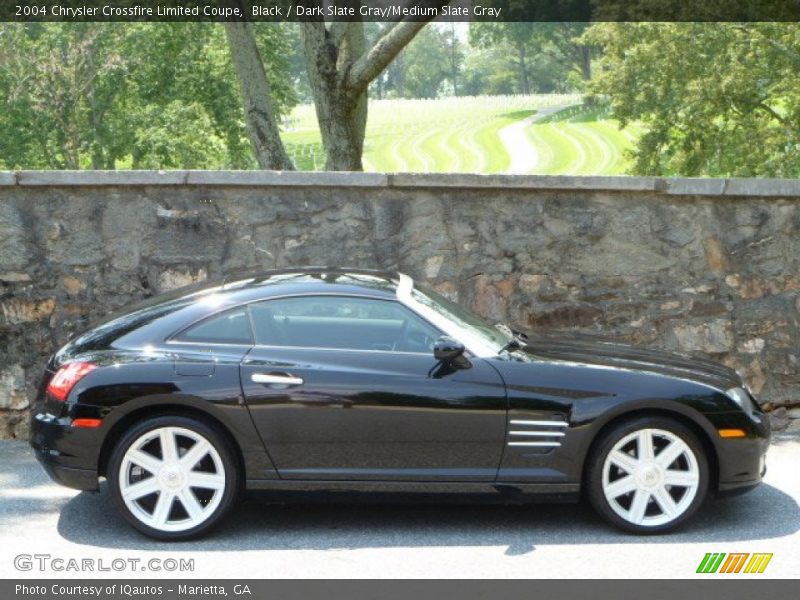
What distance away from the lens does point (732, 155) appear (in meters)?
31.1

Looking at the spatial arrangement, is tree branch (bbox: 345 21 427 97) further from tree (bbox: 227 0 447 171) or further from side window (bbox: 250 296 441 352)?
side window (bbox: 250 296 441 352)

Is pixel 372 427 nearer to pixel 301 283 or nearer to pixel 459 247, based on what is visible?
pixel 301 283

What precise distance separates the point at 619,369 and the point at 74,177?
4.42 m

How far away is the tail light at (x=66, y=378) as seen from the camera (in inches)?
249

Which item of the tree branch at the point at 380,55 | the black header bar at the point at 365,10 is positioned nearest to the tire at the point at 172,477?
the tree branch at the point at 380,55

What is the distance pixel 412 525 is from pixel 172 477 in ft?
4.34

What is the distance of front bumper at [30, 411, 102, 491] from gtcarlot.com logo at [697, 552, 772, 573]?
3.05 meters

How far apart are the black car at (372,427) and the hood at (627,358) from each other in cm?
12

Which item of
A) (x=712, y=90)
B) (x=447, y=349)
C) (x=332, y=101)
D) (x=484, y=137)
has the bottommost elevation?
(x=447, y=349)

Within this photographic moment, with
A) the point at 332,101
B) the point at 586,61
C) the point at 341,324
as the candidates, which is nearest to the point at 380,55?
the point at 332,101

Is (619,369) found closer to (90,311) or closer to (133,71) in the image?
(90,311)

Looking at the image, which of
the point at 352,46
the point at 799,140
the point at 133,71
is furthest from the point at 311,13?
the point at 133,71

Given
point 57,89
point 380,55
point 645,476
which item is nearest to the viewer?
point 645,476

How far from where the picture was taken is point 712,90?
29.7 metres
